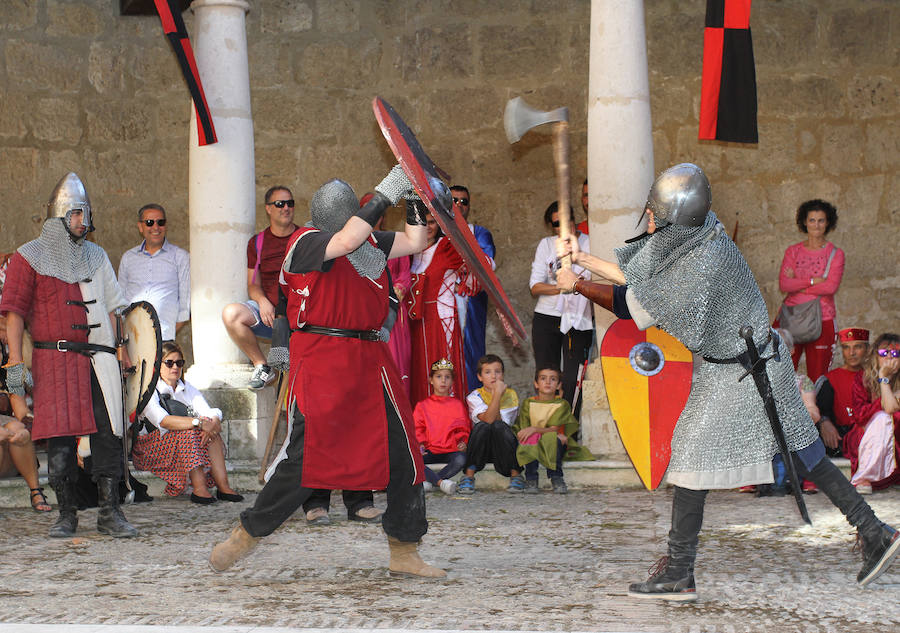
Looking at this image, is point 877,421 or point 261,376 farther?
point 261,376

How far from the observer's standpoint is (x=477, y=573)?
467 cm

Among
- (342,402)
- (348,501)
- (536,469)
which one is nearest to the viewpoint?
(342,402)

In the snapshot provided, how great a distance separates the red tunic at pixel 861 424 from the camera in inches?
266

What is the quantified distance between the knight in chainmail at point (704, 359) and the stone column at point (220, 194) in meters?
3.89

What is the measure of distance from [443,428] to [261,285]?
1.37 metres

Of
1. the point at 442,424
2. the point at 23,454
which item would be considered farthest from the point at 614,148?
the point at 23,454

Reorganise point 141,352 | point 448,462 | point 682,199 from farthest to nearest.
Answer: point 448,462
point 141,352
point 682,199

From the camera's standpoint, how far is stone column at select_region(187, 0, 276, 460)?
7.77 metres

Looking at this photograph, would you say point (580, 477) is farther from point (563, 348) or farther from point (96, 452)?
point (96, 452)

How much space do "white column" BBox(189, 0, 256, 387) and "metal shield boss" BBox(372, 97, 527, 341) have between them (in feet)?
11.0

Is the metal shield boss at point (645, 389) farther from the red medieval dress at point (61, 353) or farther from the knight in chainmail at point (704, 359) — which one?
the red medieval dress at point (61, 353)

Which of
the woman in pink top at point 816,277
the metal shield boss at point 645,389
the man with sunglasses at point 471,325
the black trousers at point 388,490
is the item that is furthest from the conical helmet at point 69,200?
the woman in pink top at point 816,277

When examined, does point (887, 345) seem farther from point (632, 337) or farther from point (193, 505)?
point (193, 505)

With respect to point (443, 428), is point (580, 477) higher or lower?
lower
